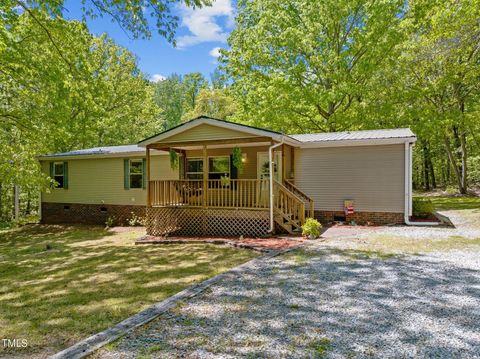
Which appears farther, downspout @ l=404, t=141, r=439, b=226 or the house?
downspout @ l=404, t=141, r=439, b=226

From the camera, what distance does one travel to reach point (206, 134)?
10.1 metres

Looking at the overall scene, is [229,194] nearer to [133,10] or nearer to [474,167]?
[133,10]

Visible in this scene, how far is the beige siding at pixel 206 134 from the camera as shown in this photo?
9.76 meters

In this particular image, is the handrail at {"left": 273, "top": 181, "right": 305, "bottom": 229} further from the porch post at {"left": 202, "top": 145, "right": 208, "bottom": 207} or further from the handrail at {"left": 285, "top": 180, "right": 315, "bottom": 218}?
the porch post at {"left": 202, "top": 145, "right": 208, "bottom": 207}

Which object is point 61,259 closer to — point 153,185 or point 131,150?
point 153,185

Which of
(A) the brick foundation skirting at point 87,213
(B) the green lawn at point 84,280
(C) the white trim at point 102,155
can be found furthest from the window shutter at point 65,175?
(B) the green lawn at point 84,280

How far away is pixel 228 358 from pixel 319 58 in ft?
55.5

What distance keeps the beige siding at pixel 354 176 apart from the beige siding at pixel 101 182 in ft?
18.0

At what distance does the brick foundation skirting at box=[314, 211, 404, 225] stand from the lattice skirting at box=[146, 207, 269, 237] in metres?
2.98

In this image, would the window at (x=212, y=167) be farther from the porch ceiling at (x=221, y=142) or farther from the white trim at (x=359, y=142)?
the white trim at (x=359, y=142)

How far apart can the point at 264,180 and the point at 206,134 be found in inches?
91.6

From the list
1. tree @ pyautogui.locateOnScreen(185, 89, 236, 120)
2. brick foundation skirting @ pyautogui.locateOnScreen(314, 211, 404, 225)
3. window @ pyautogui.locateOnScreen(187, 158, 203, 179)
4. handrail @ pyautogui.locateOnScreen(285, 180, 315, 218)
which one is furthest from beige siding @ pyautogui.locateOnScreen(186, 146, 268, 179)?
tree @ pyautogui.locateOnScreen(185, 89, 236, 120)

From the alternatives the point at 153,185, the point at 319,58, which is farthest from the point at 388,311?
the point at 319,58

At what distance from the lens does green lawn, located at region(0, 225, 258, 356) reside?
12.6 ft
